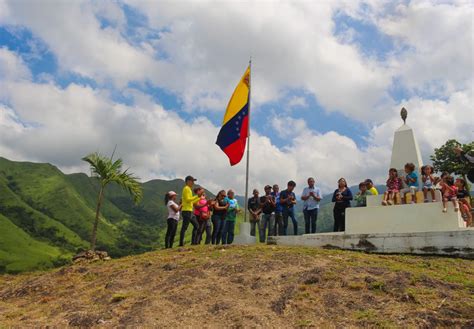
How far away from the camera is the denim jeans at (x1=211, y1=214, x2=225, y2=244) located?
11859 millimetres

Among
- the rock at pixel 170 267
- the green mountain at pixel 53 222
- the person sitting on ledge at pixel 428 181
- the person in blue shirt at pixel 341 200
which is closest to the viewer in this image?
the rock at pixel 170 267

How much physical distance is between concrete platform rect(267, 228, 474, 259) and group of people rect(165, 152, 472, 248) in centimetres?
122

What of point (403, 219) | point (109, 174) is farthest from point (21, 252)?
point (403, 219)

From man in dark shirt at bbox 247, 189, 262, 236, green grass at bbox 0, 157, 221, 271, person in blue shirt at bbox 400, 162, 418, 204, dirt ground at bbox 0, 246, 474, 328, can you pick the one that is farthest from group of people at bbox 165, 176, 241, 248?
green grass at bbox 0, 157, 221, 271

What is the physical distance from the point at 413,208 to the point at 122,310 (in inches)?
271

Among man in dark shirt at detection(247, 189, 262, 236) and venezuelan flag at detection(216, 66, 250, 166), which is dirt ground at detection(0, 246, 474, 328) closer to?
man in dark shirt at detection(247, 189, 262, 236)

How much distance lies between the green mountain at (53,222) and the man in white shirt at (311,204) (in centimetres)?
8415

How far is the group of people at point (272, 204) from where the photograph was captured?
10523 millimetres

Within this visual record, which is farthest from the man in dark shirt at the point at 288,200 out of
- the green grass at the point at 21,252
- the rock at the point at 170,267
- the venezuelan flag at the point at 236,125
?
the green grass at the point at 21,252

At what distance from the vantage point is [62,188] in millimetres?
159875

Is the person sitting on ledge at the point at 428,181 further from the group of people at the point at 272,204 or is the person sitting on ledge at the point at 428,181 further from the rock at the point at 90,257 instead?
the rock at the point at 90,257

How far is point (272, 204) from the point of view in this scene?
12047mm

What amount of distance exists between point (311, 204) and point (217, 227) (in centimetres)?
282

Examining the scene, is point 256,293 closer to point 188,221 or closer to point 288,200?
point 188,221
